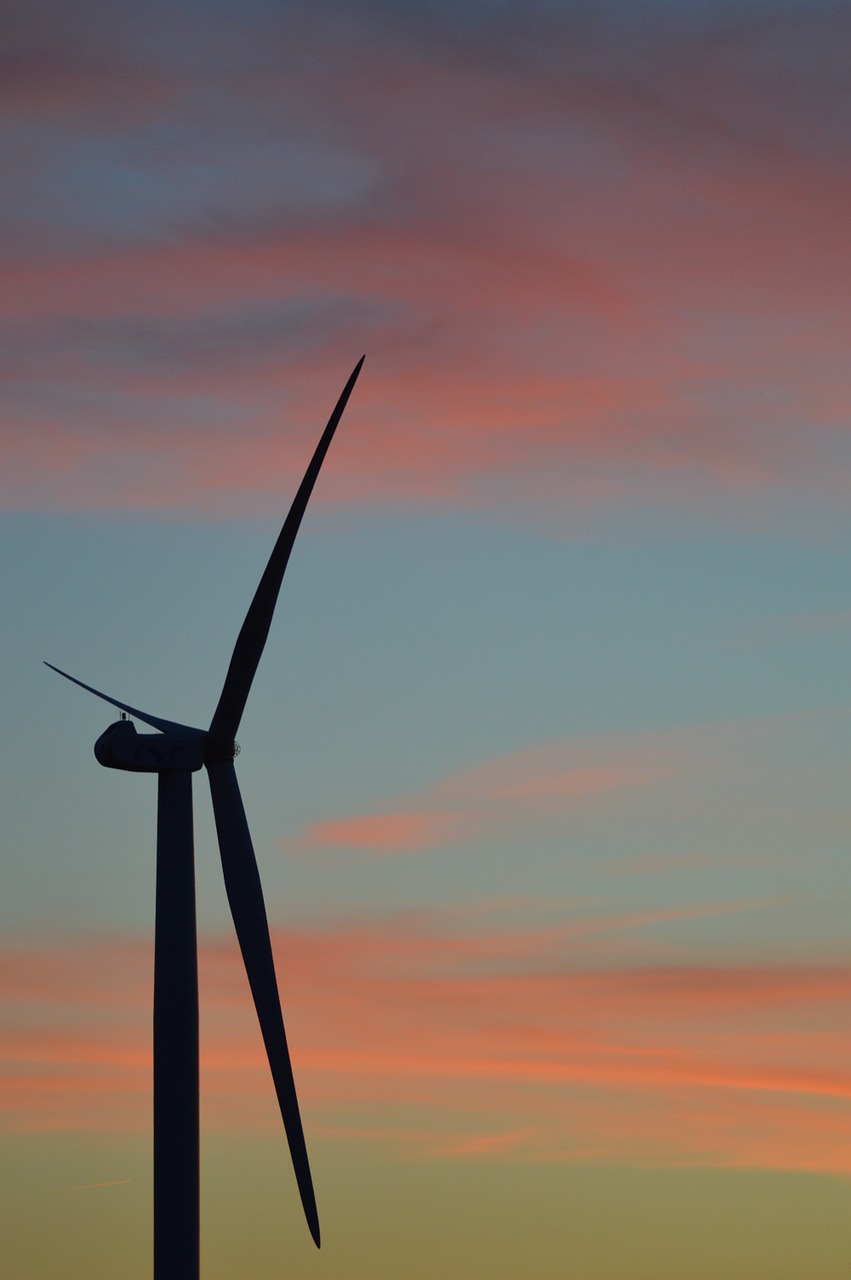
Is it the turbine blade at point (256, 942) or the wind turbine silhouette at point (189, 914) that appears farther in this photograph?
the turbine blade at point (256, 942)

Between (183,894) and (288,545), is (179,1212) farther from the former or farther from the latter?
(288,545)

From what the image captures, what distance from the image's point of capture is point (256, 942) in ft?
185

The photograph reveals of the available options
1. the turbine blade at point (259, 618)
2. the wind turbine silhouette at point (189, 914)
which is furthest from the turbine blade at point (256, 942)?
the turbine blade at point (259, 618)

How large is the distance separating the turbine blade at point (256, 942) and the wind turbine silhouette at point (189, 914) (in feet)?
0.10

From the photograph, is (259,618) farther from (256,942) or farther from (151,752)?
(256,942)

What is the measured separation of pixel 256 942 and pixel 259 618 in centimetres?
1012

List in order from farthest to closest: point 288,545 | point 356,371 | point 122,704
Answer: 1. point 122,704
2. point 288,545
3. point 356,371

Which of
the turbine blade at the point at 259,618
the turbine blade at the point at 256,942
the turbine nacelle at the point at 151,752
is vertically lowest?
the turbine blade at the point at 256,942

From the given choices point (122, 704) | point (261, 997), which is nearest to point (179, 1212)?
point (261, 997)

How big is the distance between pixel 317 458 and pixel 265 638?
6212mm

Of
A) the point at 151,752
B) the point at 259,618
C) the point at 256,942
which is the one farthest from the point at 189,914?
the point at 259,618

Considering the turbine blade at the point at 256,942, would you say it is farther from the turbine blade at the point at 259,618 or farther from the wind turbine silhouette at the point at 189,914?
the turbine blade at the point at 259,618

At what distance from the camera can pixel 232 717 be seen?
2293 inches

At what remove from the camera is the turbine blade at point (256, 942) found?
179 ft
